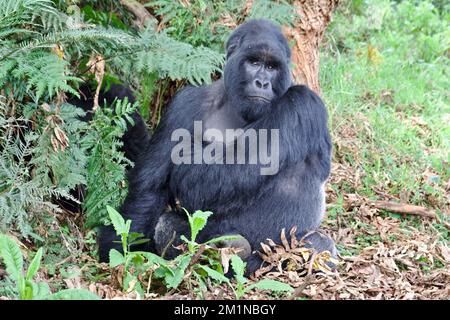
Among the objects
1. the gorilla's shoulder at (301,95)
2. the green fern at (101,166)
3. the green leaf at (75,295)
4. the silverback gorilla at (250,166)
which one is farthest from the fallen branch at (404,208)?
the green leaf at (75,295)

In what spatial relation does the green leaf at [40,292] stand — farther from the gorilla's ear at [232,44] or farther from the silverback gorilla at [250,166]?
the gorilla's ear at [232,44]

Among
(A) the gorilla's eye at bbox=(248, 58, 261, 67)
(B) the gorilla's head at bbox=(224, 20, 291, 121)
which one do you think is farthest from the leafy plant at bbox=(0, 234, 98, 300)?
(A) the gorilla's eye at bbox=(248, 58, 261, 67)

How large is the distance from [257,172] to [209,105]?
679 mm

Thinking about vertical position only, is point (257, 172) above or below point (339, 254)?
above

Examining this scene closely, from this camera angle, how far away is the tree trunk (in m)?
6.15

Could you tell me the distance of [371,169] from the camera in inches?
243

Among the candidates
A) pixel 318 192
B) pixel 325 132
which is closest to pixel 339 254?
pixel 318 192

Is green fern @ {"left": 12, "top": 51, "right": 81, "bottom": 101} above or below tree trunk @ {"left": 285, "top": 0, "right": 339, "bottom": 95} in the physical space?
below

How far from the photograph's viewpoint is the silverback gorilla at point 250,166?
4387mm

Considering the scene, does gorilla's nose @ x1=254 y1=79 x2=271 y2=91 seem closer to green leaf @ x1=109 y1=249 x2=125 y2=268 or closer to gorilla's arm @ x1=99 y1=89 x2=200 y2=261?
gorilla's arm @ x1=99 y1=89 x2=200 y2=261

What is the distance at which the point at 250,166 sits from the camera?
4.36 metres

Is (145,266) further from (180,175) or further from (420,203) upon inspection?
(420,203)
